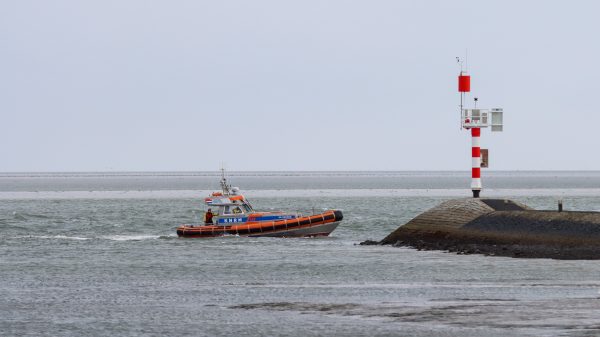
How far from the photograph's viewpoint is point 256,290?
30922 millimetres

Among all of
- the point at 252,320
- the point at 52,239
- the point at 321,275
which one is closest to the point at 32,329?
the point at 252,320

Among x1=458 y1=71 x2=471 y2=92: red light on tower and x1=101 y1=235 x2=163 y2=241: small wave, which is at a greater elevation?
x1=458 y1=71 x2=471 y2=92: red light on tower

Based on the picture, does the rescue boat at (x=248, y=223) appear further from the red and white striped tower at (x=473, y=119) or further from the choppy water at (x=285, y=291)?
the red and white striped tower at (x=473, y=119)

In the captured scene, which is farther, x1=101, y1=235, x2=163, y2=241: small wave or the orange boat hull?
x1=101, y1=235, x2=163, y2=241: small wave

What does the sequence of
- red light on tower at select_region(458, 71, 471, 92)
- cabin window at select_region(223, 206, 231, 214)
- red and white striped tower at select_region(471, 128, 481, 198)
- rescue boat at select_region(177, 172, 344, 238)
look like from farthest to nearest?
cabin window at select_region(223, 206, 231, 214)
rescue boat at select_region(177, 172, 344, 238)
red light on tower at select_region(458, 71, 471, 92)
red and white striped tower at select_region(471, 128, 481, 198)

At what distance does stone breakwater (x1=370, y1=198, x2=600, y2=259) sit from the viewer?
35812mm

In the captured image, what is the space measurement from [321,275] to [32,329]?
1202cm

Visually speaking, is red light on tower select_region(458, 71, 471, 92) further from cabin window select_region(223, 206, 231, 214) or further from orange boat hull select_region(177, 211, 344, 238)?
cabin window select_region(223, 206, 231, 214)

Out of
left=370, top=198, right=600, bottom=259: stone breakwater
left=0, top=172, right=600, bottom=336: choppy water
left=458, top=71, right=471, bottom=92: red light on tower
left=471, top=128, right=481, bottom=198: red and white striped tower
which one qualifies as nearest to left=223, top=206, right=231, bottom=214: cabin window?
left=0, top=172, right=600, bottom=336: choppy water

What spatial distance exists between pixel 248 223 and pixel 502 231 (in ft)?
58.6

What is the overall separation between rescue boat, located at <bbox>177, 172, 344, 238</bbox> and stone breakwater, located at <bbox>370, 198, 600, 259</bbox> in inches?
376

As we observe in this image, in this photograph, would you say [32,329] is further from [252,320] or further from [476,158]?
[476,158]

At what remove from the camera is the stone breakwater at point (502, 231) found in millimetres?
35812

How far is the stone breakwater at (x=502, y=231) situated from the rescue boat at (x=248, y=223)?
31.4ft
